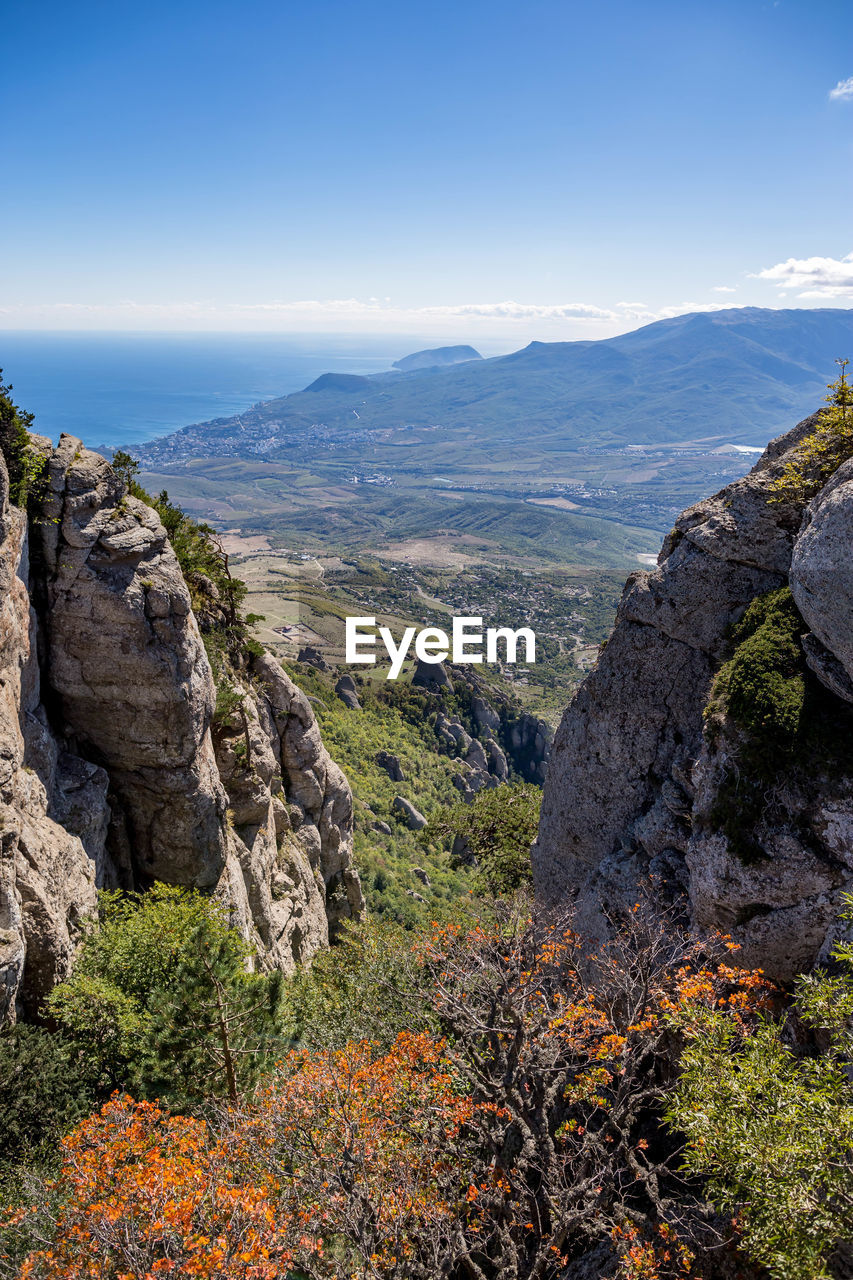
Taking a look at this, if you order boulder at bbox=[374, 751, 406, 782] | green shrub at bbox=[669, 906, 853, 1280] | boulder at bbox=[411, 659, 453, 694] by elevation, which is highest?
green shrub at bbox=[669, 906, 853, 1280]

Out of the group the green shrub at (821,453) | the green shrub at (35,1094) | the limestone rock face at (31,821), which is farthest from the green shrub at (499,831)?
the green shrub at (35,1094)

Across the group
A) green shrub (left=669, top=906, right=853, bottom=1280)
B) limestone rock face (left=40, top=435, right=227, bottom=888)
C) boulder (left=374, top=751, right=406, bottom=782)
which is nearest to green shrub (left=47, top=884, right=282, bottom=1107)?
limestone rock face (left=40, top=435, right=227, bottom=888)

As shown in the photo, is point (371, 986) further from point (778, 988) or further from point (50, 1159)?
point (778, 988)

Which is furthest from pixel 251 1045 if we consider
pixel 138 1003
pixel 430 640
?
pixel 430 640

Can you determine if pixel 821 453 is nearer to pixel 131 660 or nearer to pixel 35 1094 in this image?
pixel 131 660

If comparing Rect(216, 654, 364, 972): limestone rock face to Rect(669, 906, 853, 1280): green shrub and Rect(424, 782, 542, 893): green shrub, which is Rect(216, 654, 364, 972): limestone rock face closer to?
Rect(424, 782, 542, 893): green shrub
